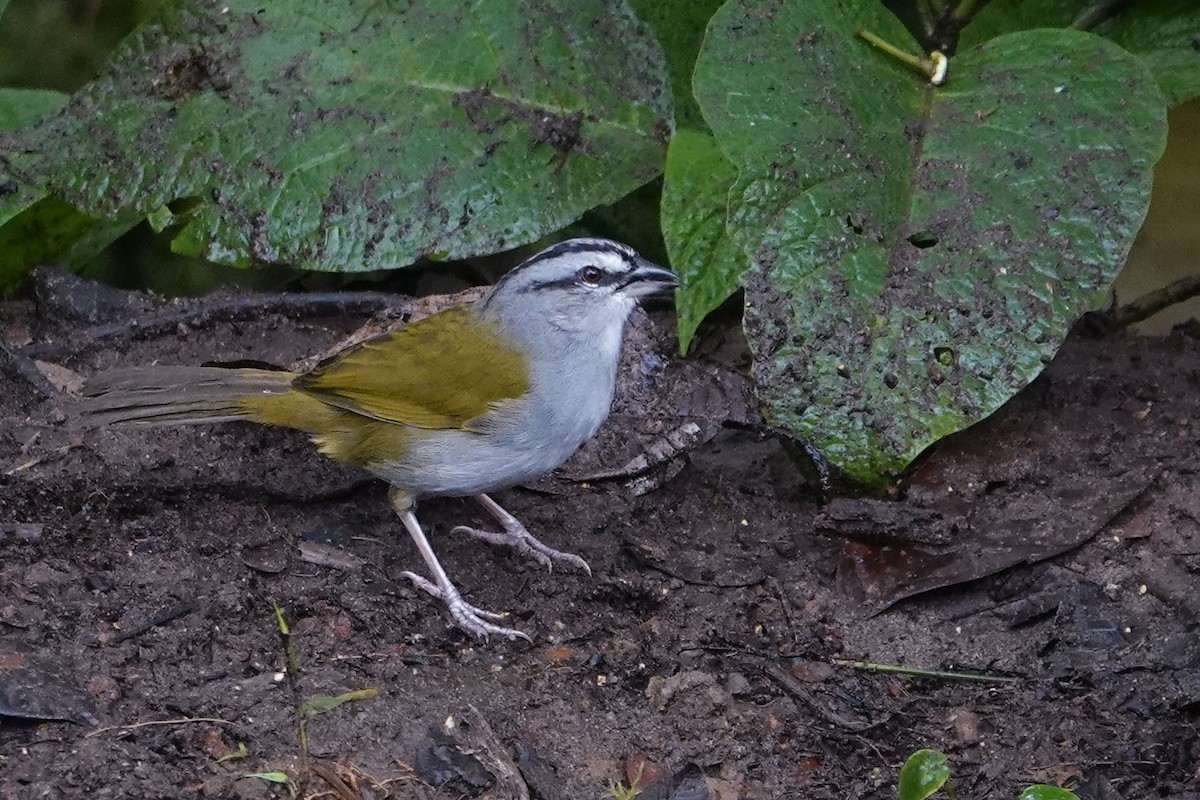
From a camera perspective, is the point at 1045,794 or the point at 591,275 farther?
the point at 591,275

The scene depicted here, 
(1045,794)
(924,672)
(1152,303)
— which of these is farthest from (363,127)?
(1045,794)

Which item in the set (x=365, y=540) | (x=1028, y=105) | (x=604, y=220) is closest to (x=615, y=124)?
(x=604, y=220)

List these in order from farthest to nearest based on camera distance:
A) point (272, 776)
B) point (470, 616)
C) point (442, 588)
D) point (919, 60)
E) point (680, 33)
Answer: point (680, 33)
point (919, 60)
point (442, 588)
point (470, 616)
point (272, 776)

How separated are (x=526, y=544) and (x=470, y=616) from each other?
1.54 feet

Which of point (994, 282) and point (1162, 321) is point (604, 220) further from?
point (1162, 321)

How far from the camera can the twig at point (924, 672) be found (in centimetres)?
379

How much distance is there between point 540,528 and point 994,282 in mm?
1694

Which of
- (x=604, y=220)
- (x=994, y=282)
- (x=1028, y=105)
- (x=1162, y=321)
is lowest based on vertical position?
(x=1162, y=321)

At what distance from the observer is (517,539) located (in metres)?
4.49

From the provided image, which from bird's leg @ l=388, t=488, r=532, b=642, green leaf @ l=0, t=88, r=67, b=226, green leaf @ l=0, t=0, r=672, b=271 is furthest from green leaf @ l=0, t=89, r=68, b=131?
bird's leg @ l=388, t=488, r=532, b=642

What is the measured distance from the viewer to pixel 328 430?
14.6ft

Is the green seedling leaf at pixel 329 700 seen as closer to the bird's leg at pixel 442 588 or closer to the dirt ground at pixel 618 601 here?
the dirt ground at pixel 618 601

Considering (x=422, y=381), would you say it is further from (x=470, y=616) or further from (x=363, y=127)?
(x=363, y=127)

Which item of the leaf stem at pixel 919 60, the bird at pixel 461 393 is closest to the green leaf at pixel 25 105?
the bird at pixel 461 393
